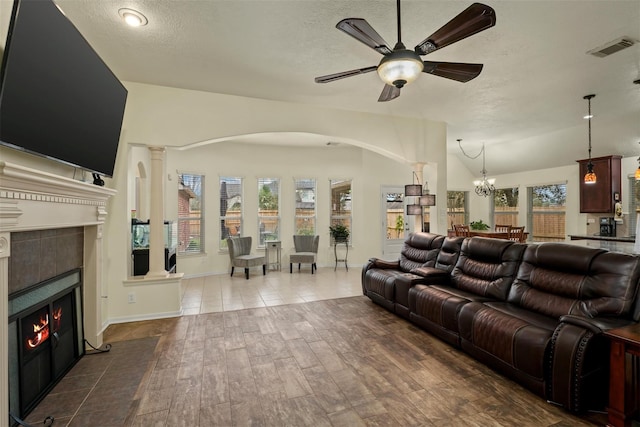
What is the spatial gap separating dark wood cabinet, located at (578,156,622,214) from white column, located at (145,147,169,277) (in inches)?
348

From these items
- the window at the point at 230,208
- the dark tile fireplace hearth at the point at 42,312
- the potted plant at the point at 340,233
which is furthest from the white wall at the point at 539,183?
the dark tile fireplace hearth at the point at 42,312

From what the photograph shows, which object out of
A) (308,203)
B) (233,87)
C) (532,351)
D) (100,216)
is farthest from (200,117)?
(532,351)

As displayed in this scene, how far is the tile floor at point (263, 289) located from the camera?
453 cm

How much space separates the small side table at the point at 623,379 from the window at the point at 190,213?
21.8 ft

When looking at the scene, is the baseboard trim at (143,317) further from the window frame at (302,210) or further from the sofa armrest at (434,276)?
the window frame at (302,210)

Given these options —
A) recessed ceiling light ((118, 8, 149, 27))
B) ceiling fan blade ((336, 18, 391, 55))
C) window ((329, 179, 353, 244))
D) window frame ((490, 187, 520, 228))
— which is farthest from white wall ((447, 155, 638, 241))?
recessed ceiling light ((118, 8, 149, 27))

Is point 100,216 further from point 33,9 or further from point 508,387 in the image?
point 508,387

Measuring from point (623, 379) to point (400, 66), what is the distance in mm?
2480

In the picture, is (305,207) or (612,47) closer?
(612,47)

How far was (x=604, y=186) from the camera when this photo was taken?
21.8 ft

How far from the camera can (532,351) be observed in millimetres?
2150

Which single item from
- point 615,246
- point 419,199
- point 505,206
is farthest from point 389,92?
point 505,206

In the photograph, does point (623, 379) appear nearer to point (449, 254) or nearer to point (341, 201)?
point (449, 254)

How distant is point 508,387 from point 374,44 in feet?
9.24
